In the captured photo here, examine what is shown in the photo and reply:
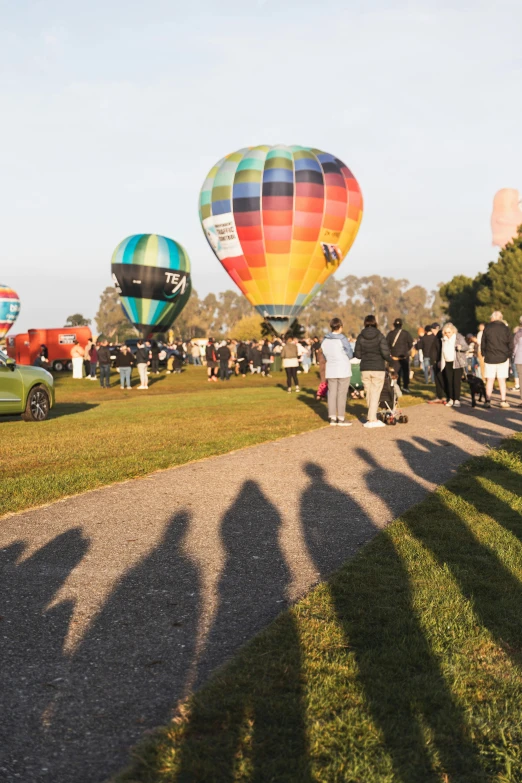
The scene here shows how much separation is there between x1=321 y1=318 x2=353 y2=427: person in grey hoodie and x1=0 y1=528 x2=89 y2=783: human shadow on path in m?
9.11

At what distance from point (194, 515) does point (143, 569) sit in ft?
5.69

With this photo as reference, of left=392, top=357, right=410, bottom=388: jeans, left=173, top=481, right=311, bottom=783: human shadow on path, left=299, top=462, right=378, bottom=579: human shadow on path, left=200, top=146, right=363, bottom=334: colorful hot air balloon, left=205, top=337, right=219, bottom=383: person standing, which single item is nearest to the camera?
left=173, top=481, right=311, bottom=783: human shadow on path

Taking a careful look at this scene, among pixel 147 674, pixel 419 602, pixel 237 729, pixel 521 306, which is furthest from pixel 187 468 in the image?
pixel 521 306

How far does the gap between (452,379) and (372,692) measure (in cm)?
1506

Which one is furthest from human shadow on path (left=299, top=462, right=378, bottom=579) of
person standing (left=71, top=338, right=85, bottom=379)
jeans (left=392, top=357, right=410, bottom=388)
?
person standing (left=71, top=338, right=85, bottom=379)

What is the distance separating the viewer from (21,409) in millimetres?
16703

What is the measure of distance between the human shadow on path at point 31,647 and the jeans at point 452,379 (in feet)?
42.2

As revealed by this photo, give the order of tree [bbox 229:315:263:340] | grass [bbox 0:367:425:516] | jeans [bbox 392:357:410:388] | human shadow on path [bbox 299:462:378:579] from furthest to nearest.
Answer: tree [bbox 229:315:263:340] → jeans [bbox 392:357:410:388] → grass [bbox 0:367:425:516] → human shadow on path [bbox 299:462:378:579]

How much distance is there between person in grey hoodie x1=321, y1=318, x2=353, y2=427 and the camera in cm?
1495

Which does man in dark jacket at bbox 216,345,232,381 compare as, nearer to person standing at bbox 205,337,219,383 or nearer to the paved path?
person standing at bbox 205,337,219,383

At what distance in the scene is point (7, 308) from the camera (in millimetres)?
69250

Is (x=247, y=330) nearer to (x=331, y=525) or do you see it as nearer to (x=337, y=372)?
(x=337, y=372)

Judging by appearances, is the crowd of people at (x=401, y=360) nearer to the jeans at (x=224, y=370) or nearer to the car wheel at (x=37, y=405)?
the car wheel at (x=37, y=405)

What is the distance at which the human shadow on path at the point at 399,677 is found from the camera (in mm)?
2984
